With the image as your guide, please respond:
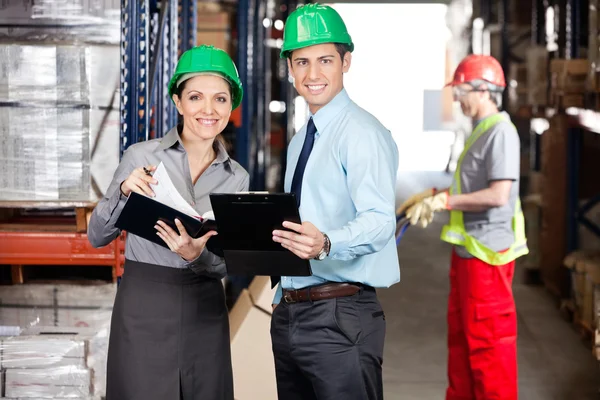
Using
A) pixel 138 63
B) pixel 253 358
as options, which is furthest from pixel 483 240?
pixel 138 63

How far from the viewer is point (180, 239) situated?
336 cm

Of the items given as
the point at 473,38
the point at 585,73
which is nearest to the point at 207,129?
the point at 585,73

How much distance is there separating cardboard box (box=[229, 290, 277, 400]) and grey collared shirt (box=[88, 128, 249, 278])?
6.77 ft

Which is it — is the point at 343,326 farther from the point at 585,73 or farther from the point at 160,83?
the point at 585,73

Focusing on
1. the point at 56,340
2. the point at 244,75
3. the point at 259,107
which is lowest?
the point at 56,340

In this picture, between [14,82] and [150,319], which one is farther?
[14,82]

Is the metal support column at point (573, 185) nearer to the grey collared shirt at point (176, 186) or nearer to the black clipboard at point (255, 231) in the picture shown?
the grey collared shirt at point (176, 186)

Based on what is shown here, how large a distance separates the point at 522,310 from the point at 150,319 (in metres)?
6.38

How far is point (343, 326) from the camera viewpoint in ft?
11.1

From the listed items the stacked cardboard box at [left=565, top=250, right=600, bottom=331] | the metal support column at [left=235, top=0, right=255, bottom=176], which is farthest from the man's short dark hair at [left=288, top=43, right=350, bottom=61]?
the metal support column at [left=235, top=0, right=255, bottom=176]

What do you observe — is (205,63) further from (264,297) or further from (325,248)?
(264,297)

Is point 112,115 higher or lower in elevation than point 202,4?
lower

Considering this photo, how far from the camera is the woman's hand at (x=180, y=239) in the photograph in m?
3.34

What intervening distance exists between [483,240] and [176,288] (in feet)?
8.48
